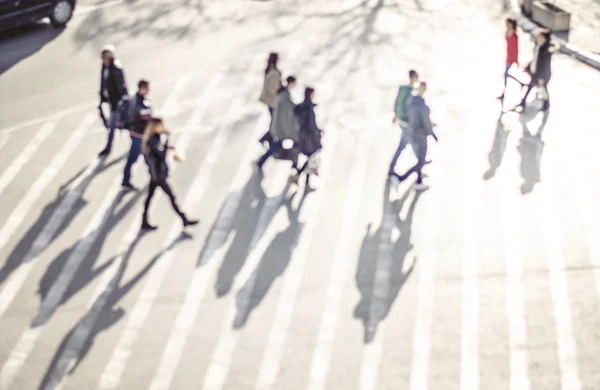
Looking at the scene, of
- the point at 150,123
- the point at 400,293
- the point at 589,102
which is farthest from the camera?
the point at 589,102

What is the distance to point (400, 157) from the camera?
14.7m

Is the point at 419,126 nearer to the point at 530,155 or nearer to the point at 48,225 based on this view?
the point at 530,155

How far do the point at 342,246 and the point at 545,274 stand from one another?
104 inches

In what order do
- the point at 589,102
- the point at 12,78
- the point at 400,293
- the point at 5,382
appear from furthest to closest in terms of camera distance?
the point at 12,78, the point at 589,102, the point at 400,293, the point at 5,382

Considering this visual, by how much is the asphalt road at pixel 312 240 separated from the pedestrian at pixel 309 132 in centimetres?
45

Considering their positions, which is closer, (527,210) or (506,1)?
(527,210)

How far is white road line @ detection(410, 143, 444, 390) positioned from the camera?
1043 centimetres

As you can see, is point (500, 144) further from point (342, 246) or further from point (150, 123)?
point (150, 123)

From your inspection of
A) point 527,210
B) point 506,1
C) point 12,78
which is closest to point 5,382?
point 527,210

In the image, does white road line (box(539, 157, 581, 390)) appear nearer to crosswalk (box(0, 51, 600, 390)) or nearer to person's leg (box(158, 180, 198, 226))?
crosswalk (box(0, 51, 600, 390))

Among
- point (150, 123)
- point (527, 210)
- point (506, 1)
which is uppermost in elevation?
point (150, 123)

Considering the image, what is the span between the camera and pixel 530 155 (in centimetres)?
1456

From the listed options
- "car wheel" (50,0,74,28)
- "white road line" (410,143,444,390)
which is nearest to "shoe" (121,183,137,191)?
"white road line" (410,143,444,390)

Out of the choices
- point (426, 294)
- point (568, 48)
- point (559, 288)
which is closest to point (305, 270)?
point (426, 294)
